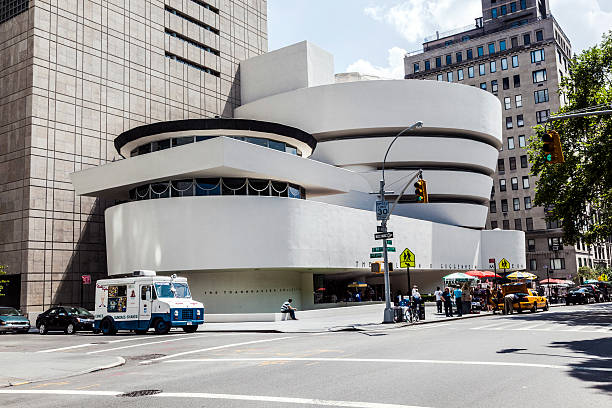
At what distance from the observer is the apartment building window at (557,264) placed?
9112cm

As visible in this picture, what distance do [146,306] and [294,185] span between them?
19775 mm

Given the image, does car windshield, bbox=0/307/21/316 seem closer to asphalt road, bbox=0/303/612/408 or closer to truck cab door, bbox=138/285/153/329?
truck cab door, bbox=138/285/153/329

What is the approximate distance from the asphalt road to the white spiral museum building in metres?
19.9

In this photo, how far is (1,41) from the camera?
49656mm

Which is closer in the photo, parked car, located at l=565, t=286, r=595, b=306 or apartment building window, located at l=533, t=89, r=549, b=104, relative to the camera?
parked car, located at l=565, t=286, r=595, b=306

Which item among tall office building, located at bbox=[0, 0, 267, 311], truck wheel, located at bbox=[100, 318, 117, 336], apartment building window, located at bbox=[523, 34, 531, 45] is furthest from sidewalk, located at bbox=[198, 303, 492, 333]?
apartment building window, located at bbox=[523, 34, 531, 45]

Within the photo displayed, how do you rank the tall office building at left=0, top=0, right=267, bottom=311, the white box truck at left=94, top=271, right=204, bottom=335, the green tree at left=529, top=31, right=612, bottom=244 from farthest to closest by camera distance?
the tall office building at left=0, top=0, right=267, bottom=311
the green tree at left=529, top=31, right=612, bottom=244
the white box truck at left=94, top=271, right=204, bottom=335

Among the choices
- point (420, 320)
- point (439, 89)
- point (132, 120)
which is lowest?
point (420, 320)

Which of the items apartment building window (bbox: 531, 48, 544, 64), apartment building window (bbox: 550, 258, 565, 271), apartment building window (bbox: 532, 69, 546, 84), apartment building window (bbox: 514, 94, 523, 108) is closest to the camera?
apartment building window (bbox: 550, 258, 565, 271)

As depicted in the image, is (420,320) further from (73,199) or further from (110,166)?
(73,199)

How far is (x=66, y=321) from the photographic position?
103 ft

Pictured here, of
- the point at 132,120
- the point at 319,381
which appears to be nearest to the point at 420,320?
the point at 319,381

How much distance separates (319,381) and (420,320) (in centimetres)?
2094

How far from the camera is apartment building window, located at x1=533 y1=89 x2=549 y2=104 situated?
96.9 meters
